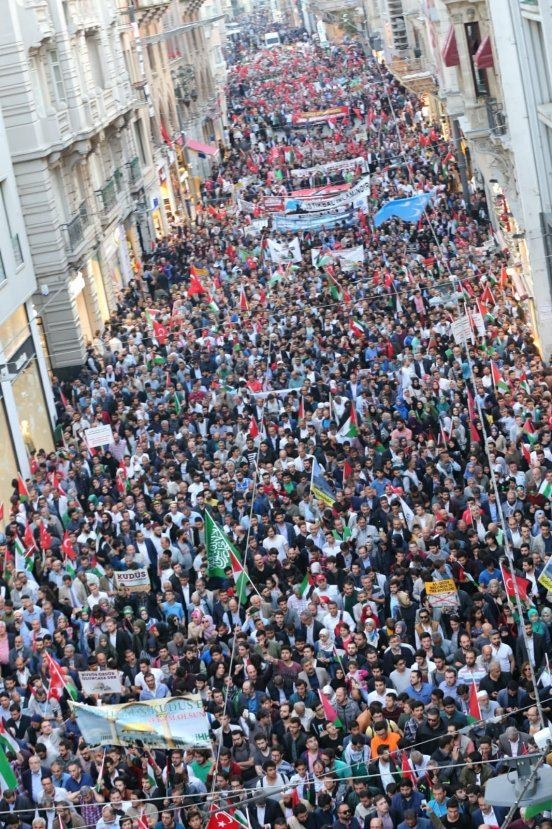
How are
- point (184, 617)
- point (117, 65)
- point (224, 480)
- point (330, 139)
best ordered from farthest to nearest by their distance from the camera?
1. point (330, 139)
2. point (117, 65)
3. point (224, 480)
4. point (184, 617)

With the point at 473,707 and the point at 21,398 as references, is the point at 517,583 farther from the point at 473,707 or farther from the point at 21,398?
the point at 21,398

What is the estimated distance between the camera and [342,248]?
4119 centimetres

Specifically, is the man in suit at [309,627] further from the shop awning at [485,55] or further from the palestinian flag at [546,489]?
the shop awning at [485,55]

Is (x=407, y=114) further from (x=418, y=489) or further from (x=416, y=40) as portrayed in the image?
(x=418, y=489)

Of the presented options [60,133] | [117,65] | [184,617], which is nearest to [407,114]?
[117,65]

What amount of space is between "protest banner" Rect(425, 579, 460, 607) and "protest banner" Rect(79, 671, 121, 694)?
11.4 ft

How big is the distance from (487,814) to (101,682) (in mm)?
5312

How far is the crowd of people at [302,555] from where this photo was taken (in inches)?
602

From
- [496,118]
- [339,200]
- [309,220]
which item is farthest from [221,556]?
[339,200]

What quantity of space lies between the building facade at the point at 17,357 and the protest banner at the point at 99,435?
3.97 m

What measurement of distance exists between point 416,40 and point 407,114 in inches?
141

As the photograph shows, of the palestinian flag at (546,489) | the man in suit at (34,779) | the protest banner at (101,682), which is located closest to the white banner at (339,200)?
the palestinian flag at (546,489)

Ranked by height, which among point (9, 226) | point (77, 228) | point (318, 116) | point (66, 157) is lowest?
point (318, 116)

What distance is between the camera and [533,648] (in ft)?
55.0
